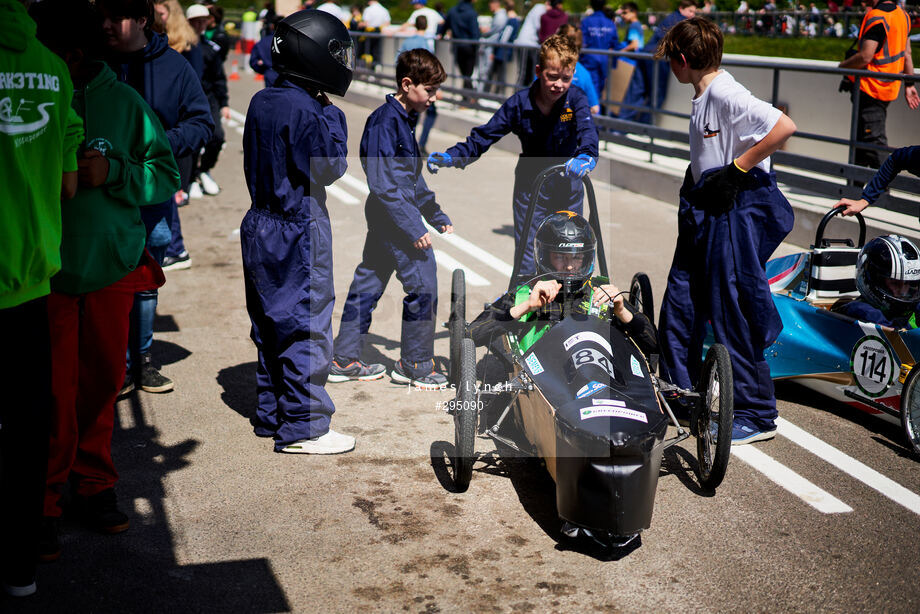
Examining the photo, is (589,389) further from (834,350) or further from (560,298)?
(834,350)

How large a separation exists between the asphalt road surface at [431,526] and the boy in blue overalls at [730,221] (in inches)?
17.8

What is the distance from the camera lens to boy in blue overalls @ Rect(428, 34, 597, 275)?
6.02 meters

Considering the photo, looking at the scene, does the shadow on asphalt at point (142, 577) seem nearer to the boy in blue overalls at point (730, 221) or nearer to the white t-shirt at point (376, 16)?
the boy in blue overalls at point (730, 221)

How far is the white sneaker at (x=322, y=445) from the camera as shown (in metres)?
4.62

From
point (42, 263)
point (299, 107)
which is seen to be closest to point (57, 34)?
Result: point (42, 263)

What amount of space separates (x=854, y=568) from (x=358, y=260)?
18.6ft

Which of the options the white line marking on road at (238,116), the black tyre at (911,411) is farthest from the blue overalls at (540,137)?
the white line marking on road at (238,116)

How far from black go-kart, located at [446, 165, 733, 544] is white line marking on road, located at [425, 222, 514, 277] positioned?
337 cm

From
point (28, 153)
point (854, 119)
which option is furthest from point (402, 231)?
point (854, 119)

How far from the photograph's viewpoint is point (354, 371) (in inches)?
226

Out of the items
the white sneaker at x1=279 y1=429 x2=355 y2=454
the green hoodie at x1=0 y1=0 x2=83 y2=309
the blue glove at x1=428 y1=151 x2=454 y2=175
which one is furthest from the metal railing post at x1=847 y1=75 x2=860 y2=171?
the green hoodie at x1=0 y1=0 x2=83 y2=309

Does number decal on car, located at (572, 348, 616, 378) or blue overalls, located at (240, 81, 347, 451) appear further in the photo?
blue overalls, located at (240, 81, 347, 451)

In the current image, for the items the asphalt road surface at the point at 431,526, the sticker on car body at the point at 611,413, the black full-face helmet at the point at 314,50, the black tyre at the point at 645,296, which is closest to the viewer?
the asphalt road surface at the point at 431,526

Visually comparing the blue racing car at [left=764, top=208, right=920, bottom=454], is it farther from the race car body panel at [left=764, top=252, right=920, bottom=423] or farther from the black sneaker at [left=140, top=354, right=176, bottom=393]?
the black sneaker at [left=140, top=354, right=176, bottom=393]
